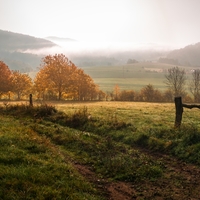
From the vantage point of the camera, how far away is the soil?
8.80 metres

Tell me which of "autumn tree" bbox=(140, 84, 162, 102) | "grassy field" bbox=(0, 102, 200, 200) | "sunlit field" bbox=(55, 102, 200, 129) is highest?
"autumn tree" bbox=(140, 84, 162, 102)

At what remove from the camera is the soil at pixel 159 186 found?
28.9 ft

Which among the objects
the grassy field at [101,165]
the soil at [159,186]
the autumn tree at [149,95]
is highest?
the autumn tree at [149,95]

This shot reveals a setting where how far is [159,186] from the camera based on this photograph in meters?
9.71

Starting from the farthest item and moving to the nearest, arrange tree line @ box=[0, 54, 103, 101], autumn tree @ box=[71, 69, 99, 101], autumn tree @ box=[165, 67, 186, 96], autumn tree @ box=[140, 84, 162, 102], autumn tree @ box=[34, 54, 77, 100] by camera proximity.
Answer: autumn tree @ box=[165, 67, 186, 96] → autumn tree @ box=[140, 84, 162, 102] → autumn tree @ box=[71, 69, 99, 101] → autumn tree @ box=[34, 54, 77, 100] → tree line @ box=[0, 54, 103, 101]

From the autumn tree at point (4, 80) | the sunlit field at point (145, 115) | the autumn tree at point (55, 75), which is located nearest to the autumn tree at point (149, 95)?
the autumn tree at point (55, 75)

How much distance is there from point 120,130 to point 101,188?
9.57m

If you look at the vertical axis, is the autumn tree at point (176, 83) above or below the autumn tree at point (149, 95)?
above

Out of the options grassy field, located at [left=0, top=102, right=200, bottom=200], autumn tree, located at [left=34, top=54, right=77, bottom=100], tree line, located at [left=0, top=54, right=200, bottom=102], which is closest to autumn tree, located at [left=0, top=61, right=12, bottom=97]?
tree line, located at [left=0, top=54, right=200, bottom=102]

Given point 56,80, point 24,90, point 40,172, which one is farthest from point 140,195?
point 24,90

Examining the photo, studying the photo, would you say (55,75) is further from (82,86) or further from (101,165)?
(101,165)

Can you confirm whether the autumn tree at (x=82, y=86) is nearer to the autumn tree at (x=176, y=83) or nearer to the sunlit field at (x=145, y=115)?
the autumn tree at (x=176, y=83)

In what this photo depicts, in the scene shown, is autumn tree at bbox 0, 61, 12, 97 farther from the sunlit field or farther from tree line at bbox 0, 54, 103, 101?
the sunlit field

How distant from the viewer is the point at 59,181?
28.1 ft
